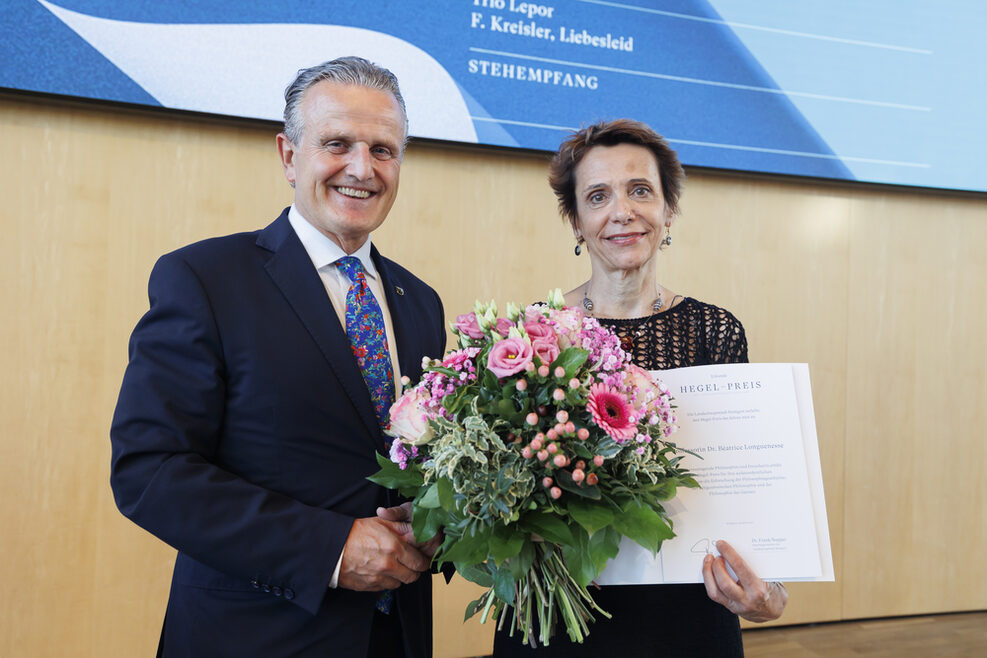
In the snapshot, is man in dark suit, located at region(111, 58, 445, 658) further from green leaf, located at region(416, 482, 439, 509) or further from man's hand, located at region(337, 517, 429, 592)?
green leaf, located at region(416, 482, 439, 509)

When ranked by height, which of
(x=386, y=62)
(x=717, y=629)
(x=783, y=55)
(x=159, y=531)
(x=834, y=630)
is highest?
(x=783, y=55)

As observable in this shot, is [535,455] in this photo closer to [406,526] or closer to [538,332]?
[538,332]

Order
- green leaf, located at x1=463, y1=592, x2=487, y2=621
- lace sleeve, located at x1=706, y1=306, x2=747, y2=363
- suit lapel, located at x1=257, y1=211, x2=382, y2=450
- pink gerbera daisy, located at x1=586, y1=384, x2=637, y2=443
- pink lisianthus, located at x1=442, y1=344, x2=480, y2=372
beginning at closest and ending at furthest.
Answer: pink gerbera daisy, located at x1=586, y1=384, x2=637, y2=443 < pink lisianthus, located at x1=442, y1=344, x2=480, y2=372 < green leaf, located at x1=463, y1=592, x2=487, y2=621 < suit lapel, located at x1=257, y1=211, x2=382, y2=450 < lace sleeve, located at x1=706, y1=306, x2=747, y2=363

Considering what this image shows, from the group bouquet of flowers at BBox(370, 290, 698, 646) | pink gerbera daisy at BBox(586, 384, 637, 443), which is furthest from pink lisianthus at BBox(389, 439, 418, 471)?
pink gerbera daisy at BBox(586, 384, 637, 443)

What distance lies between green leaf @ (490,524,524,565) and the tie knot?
0.67 metres

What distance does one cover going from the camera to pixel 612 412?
1.09m

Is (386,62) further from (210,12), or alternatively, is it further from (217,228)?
(217,228)

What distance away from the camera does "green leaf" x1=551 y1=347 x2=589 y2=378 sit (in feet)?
3.52

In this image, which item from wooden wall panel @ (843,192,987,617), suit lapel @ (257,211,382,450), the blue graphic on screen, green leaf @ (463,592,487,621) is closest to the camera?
green leaf @ (463,592,487,621)

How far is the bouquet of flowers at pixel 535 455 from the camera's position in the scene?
3.43 ft

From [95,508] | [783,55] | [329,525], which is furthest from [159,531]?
[783,55]

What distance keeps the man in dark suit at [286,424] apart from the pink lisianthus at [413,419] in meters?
0.22

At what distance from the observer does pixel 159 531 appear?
119cm

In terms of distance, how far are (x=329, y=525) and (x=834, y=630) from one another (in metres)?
3.18
